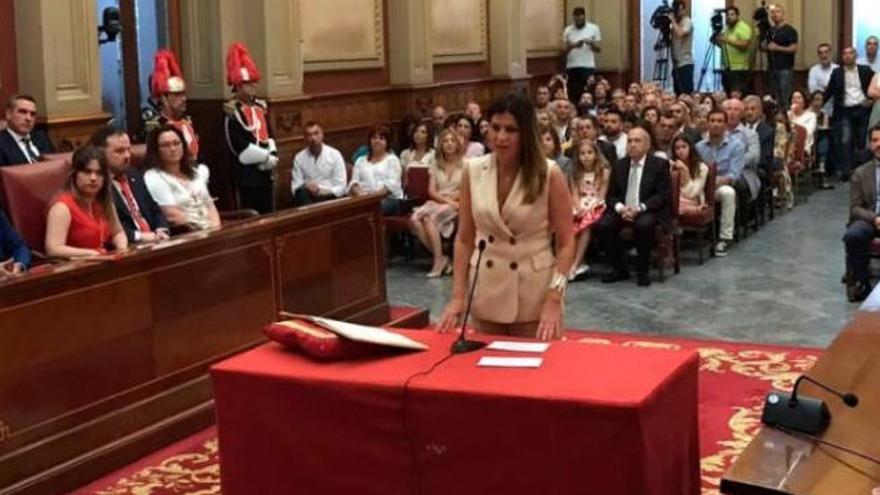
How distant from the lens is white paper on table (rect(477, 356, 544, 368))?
11.2ft

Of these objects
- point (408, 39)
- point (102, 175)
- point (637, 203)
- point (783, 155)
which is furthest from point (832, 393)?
point (408, 39)

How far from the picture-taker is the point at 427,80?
12.7m

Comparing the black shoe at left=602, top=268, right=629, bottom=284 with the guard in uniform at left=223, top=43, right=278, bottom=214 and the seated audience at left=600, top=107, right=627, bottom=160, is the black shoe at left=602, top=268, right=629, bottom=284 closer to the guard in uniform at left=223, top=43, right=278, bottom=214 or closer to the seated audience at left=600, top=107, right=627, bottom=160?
the seated audience at left=600, top=107, right=627, bottom=160

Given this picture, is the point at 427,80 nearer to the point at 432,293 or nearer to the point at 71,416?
the point at 432,293

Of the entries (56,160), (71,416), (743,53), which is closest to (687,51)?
(743,53)

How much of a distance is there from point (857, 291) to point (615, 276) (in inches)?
66.4

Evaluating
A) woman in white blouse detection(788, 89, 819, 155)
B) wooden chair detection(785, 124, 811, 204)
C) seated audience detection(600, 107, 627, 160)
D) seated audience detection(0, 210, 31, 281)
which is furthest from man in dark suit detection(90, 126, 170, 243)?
woman in white blouse detection(788, 89, 819, 155)

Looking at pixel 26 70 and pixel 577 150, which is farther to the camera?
pixel 577 150

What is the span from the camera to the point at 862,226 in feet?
26.2

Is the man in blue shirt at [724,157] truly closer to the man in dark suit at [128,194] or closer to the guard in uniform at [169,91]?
the guard in uniform at [169,91]

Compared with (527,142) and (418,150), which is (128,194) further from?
(418,150)

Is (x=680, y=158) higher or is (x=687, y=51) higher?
(x=687, y=51)

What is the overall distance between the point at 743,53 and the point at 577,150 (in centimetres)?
706

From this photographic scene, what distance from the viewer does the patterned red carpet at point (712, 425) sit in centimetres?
485
